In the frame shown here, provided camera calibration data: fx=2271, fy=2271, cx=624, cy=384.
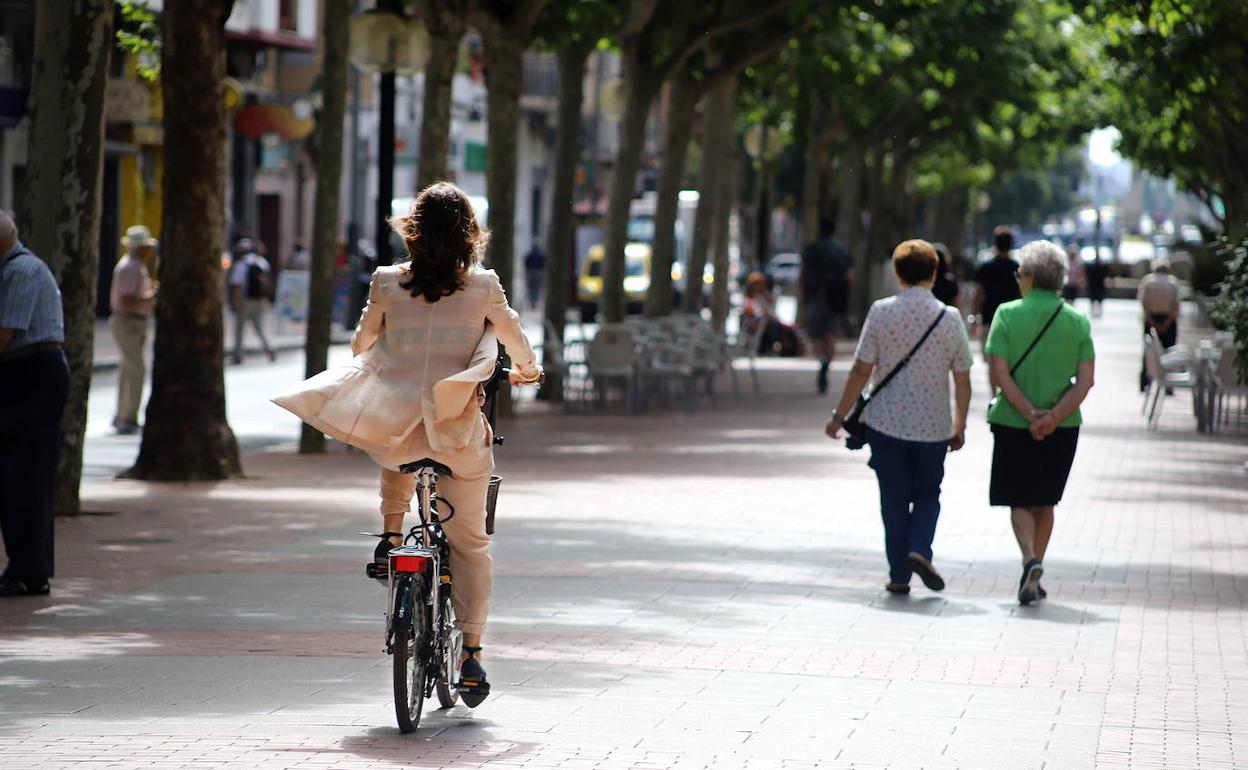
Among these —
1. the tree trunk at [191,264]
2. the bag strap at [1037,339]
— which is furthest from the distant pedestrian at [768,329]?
the bag strap at [1037,339]

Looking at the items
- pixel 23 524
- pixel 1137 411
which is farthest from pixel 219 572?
pixel 1137 411

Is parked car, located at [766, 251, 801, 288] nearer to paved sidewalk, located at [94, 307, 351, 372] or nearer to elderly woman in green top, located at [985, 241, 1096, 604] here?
paved sidewalk, located at [94, 307, 351, 372]

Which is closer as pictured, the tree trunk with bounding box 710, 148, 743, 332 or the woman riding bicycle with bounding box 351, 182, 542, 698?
the woman riding bicycle with bounding box 351, 182, 542, 698

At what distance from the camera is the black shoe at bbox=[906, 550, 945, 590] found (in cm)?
1027

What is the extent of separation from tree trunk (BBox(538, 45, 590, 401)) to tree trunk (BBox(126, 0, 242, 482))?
8.48m

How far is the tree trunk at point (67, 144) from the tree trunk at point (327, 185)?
17.1ft

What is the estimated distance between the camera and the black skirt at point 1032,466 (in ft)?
33.9

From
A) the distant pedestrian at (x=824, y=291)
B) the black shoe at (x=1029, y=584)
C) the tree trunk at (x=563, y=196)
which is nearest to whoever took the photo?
the black shoe at (x=1029, y=584)

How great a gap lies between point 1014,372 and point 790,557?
1.88 meters

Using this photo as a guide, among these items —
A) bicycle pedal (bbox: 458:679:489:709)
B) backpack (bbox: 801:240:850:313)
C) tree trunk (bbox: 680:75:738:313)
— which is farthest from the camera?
tree trunk (bbox: 680:75:738:313)

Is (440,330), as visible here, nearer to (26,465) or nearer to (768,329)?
(26,465)

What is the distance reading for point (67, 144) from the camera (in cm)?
1233

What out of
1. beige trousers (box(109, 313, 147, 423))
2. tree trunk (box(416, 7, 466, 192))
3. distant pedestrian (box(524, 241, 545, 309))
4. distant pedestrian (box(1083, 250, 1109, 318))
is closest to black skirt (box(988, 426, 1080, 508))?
tree trunk (box(416, 7, 466, 192))

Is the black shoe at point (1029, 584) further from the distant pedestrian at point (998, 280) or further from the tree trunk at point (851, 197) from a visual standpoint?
Result: the tree trunk at point (851, 197)
